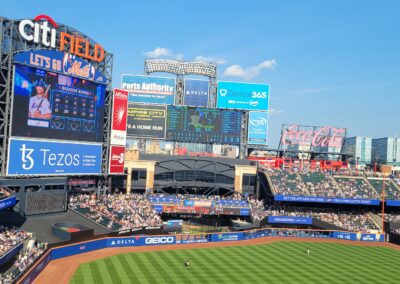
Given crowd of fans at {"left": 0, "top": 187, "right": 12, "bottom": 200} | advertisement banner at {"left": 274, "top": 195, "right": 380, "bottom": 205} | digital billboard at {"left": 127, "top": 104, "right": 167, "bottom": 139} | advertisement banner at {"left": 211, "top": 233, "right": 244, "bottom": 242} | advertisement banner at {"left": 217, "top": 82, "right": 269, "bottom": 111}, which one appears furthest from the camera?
advertisement banner at {"left": 217, "top": 82, "right": 269, "bottom": 111}

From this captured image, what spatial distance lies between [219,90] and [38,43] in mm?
33330

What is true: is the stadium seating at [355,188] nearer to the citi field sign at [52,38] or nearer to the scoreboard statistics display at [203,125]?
the scoreboard statistics display at [203,125]

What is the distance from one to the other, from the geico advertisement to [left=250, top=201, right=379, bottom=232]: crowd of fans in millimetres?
25326

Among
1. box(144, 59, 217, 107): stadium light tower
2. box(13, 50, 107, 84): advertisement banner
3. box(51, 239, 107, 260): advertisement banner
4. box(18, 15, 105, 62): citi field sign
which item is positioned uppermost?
box(144, 59, 217, 107): stadium light tower

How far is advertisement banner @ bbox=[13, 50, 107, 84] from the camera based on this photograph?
39.4 metres

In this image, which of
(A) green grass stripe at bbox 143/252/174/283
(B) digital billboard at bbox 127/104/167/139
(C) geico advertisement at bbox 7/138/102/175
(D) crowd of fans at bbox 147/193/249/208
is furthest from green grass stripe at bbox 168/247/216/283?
(B) digital billboard at bbox 127/104/167/139

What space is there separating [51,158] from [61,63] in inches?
383

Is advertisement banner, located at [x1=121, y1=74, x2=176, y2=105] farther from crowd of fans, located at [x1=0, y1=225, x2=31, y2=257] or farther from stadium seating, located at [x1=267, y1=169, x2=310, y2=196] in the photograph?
crowd of fans, located at [x1=0, y1=225, x2=31, y2=257]

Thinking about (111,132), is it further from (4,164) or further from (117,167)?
(4,164)

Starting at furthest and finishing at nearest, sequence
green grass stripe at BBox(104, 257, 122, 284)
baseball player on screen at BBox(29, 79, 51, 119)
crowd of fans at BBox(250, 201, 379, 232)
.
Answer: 1. crowd of fans at BBox(250, 201, 379, 232)
2. baseball player on screen at BBox(29, 79, 51, 119)
3. green grass stripe at BBox(104, 257, 122, 284)

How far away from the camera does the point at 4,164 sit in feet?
124

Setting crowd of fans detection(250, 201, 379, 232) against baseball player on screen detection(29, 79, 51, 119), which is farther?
crowd of fans detection(250, 201, 379, 232)

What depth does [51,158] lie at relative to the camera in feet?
139

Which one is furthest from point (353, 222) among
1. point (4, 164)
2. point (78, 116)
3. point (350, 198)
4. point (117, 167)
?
point (4, 164)
